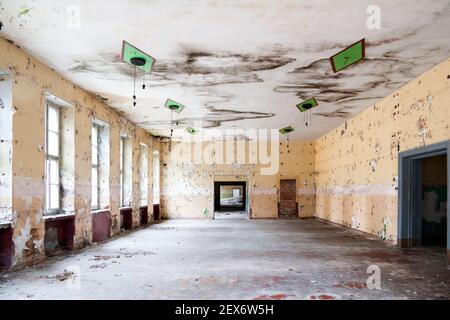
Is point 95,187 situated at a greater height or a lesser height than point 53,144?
lesser

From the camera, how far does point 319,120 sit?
9734 mm

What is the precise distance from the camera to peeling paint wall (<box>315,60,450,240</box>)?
5.55m

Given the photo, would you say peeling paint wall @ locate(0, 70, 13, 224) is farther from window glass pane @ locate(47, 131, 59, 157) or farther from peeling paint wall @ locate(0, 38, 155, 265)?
window glass pane @ locate(47, 131, 59, 157)

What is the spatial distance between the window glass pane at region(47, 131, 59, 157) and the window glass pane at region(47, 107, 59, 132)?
85mm

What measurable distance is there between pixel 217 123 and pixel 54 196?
5009 millimetres

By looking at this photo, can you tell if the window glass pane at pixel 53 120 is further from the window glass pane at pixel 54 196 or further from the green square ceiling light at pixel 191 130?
the green square ceiling light at pixel 191 130

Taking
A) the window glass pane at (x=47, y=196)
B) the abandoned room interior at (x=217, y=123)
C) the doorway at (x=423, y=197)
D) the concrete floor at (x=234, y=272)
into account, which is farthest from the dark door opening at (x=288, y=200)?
the window glass pane at (x=47, y=196)

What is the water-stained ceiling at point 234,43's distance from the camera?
371 centimetres

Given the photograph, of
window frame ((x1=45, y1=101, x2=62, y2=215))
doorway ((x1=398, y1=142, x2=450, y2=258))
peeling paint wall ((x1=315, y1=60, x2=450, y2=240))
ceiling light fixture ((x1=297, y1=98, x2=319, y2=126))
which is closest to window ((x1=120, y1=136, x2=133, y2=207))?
window frame ((x1=45, y1=101, x2=62, y2=215))

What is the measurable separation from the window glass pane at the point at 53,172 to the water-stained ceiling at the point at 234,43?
1.43 m

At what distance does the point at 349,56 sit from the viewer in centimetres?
499

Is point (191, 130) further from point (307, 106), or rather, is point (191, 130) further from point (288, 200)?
point (288, 200)

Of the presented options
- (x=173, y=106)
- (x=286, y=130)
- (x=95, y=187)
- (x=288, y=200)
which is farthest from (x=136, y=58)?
(x=288, y=200)

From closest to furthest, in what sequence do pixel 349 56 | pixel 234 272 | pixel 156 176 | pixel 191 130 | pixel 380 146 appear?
pixel 234 272 < pixel 349 56 < pixel 380 146 < pixel 191 130 < pixel 156 176
